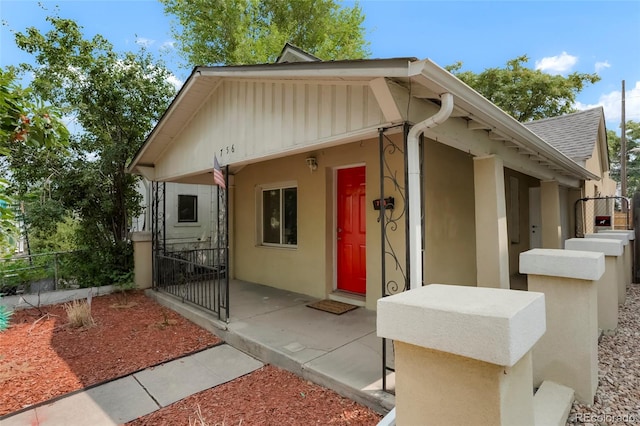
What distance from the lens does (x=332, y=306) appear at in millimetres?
5523

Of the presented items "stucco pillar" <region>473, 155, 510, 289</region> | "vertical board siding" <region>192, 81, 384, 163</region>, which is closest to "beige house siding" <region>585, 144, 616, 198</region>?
"stucco pillar" <region>473, 155, 510, 289</region>

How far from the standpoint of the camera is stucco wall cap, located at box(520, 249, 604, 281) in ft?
8.14

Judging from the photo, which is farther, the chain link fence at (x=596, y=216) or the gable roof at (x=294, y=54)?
the chain link fence at (x=596, y=216)

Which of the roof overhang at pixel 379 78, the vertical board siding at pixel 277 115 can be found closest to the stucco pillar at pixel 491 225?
the roof overhang at pixel 379 78

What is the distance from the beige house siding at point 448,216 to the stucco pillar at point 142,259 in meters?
6.46

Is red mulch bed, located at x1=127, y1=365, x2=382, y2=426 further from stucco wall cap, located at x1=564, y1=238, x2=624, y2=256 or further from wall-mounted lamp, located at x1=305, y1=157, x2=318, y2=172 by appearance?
wall-mounted lamp, located at x1=305, y1=157, x2=318, y2=172

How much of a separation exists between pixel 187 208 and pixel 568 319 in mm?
11136

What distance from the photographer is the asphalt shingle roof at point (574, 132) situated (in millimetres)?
9134

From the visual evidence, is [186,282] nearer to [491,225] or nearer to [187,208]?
[491,225]

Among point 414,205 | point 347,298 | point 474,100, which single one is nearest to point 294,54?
point 474,100

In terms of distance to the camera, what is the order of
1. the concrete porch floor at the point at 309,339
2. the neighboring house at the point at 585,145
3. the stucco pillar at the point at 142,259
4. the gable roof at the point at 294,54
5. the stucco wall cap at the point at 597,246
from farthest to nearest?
the neighboring house at the point at 585,145
the stucco pillar at the point at 142,259
the gable roof at the point at 294,54
the stucco wall cap at the point at 597,246
the concrete porch floor at the point at 309,339

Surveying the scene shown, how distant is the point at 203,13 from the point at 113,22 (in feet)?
28.5

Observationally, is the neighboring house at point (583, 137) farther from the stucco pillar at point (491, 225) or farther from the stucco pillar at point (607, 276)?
the stucco pillar at point (491, 225)

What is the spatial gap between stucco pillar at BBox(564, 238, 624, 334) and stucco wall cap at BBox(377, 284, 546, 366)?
327 centimetres
